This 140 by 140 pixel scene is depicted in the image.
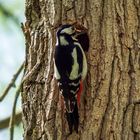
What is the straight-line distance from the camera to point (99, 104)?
113 inches

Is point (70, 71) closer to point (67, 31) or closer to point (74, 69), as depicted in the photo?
point (74, 69)

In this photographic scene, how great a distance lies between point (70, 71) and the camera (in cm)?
277

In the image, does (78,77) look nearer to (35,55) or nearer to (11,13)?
(35,55)

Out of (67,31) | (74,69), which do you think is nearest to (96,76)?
(74,69)

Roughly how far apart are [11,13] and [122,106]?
10.3 ft

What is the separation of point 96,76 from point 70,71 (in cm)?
21

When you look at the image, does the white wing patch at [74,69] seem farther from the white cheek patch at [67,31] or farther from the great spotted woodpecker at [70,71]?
the white cheek patch at [67,31]

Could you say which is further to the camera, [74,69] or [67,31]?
[67,31]

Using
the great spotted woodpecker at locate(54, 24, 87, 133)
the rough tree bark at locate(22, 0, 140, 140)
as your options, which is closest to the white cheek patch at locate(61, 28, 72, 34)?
the great spotted woodpecker at locate(54, 24, 87, 133)

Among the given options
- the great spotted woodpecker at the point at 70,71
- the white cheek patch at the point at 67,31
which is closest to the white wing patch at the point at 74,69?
the great spotted woodpecker at the point at 70,71

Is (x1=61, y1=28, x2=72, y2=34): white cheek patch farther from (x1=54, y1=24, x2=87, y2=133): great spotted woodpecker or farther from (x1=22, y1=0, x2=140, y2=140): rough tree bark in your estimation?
(x1=22, y1=0, x2=140, y2=140): rough tree bark

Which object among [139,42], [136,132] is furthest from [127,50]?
[136,132]

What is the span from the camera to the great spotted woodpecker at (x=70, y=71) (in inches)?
108

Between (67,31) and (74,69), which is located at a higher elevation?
(67,31)
